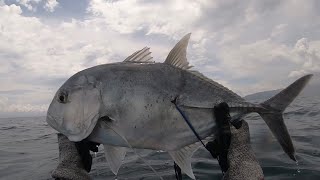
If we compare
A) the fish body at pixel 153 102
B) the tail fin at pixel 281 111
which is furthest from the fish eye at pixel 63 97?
the tail fin at pixel 281 111

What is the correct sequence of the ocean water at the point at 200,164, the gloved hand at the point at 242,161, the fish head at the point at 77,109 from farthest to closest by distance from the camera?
the ocean water at the point at 200,164 < the gloved hand at the point at 242,161 < the fish head at the point at 77,109

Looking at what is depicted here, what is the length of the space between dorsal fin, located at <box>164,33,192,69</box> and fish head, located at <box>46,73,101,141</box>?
39.5 inches

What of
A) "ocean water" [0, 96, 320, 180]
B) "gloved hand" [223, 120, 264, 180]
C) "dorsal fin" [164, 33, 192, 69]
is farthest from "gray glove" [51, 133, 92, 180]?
"gloved hand" [223, 120, 264, 180]

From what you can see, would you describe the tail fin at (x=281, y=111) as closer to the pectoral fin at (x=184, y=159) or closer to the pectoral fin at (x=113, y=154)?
the pectoral fin at (x=184, y=159)

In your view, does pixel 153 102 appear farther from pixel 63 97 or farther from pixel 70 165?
pixel 70 165

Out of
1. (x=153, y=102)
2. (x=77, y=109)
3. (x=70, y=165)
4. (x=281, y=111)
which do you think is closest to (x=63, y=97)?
(x=77, y=109)

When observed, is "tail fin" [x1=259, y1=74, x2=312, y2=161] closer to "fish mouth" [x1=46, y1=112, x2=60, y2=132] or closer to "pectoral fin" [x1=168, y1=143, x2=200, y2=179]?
"pectoral fin" [x1=168, y1=143, x2=200, y2=179]

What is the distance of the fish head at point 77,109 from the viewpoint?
374 cm

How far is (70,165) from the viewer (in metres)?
5.52

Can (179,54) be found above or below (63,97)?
above

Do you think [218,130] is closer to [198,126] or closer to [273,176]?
[198,126]

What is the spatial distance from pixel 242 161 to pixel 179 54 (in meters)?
2.20

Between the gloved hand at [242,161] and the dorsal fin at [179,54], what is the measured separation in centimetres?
202

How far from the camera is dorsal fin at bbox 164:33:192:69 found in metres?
4.24
